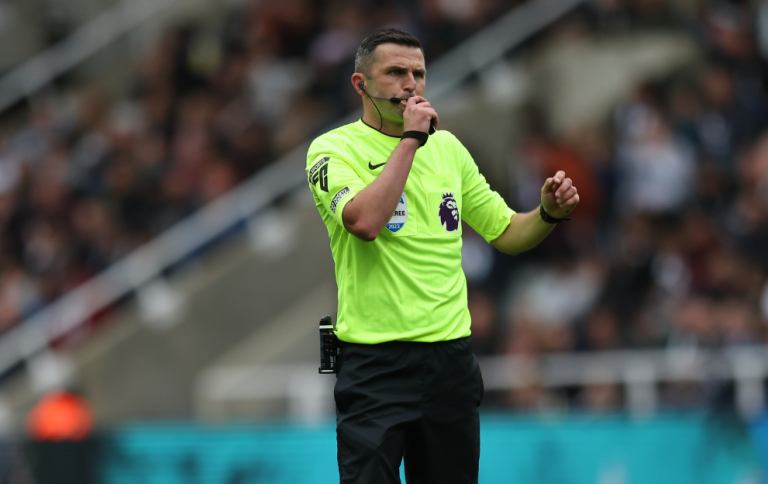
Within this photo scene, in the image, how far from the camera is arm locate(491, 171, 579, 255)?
443 centimetres

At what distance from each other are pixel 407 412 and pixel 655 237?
582 centimetres

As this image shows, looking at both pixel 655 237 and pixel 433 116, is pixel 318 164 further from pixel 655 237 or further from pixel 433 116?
pixel 655 237

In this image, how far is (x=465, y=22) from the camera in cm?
1259

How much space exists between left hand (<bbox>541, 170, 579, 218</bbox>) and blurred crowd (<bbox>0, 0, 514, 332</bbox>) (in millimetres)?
7838

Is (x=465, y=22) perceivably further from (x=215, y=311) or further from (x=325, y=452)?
(x=325, y=452)

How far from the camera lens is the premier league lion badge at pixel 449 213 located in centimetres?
446

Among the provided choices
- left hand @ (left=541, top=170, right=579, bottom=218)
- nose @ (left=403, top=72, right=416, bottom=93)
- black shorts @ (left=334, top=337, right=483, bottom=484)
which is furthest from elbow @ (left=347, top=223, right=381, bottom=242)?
left hand @ (left=541, top=170, right=579, bottom=218)

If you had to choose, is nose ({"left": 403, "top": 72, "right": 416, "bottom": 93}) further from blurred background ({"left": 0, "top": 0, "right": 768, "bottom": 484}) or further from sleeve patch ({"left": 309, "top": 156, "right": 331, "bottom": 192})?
blurred background ({"left": 0, "top": 0, "right": 768, "bottom": 484})

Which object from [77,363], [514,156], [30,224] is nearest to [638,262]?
[514,156]

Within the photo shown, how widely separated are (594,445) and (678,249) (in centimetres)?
259

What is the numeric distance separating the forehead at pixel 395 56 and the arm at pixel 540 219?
0.71m

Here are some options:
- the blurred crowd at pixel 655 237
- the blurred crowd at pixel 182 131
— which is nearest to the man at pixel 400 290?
the blurred crowd at pixel 655 237

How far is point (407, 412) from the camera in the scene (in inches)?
168

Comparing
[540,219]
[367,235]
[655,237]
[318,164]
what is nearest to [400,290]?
[367,235]
